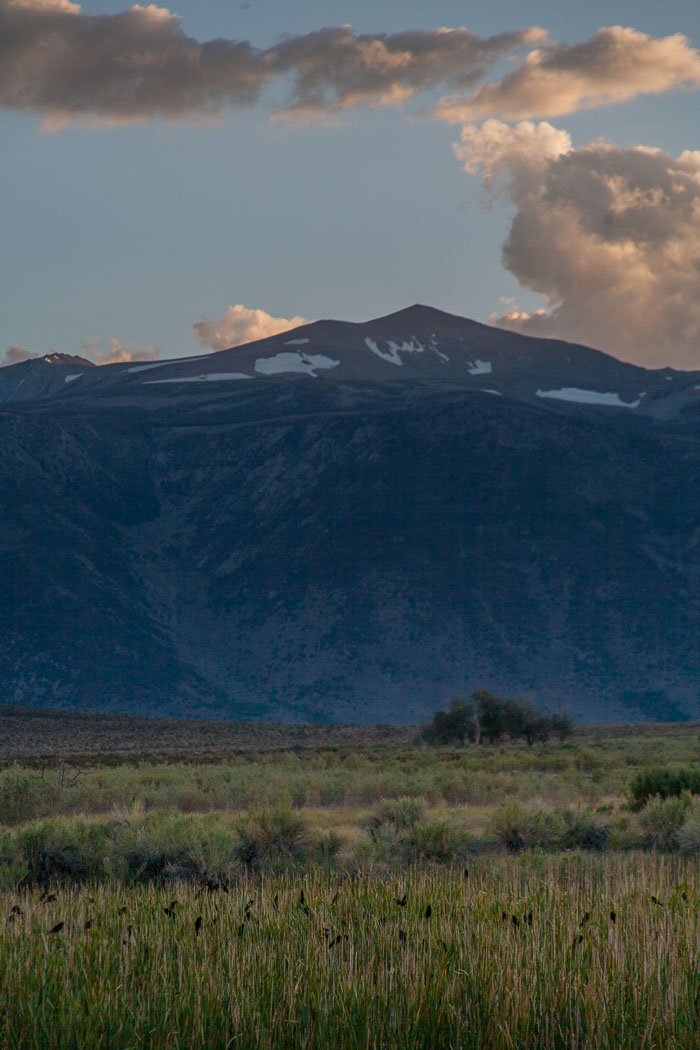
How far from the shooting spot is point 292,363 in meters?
158

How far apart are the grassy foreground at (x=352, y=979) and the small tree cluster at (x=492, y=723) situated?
46.8m

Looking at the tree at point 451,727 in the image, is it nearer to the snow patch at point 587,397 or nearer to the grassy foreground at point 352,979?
the grassy foreground at point 352,979

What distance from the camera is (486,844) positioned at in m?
14.8

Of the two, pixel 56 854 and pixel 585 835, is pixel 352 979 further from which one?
pixel 585 835

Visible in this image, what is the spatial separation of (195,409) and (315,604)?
37.3 metres

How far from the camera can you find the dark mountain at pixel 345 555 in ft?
285

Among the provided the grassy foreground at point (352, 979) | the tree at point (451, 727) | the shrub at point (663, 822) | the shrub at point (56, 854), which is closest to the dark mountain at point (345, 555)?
the tree at point (451, 727)

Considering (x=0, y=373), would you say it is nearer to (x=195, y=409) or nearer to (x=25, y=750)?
(x=195, y=409)

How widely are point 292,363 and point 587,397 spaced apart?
1672 inches

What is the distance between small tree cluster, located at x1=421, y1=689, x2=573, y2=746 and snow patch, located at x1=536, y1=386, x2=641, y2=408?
311ft

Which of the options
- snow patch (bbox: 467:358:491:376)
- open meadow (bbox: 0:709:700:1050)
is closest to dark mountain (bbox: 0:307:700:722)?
snow patch (bbox: 467:358:491:376)

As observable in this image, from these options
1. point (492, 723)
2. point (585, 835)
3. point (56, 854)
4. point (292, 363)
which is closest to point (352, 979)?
point (56, 854)

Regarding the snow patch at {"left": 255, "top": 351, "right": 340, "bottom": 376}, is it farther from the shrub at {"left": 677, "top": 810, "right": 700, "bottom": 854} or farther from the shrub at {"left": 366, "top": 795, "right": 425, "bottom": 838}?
the shrub at {"left": 677, "top": 810, "right": 700, "bottom": 854}

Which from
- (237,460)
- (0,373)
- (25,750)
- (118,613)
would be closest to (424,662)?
(118,613)
